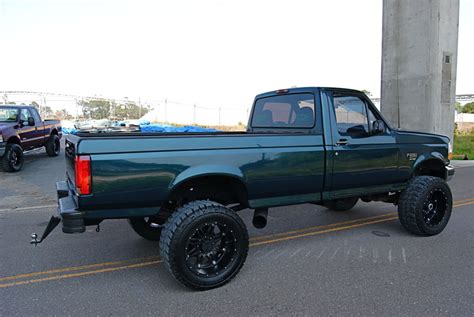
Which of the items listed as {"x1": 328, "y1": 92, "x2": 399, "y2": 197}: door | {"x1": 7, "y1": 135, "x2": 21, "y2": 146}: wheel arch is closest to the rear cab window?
{"x1": 328, "y1": 92, "x2": 399, "y2": 197}: door

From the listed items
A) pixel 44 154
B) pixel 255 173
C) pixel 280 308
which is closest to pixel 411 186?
pixel 255 173

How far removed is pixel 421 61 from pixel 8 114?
45.2 ft

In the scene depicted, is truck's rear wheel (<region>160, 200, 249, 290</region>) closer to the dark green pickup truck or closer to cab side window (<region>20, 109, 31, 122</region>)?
the dark green pickup truck

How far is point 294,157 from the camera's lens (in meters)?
4.09

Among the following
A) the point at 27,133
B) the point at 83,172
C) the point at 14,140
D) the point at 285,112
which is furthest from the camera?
the point at 27,133

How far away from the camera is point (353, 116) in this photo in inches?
197

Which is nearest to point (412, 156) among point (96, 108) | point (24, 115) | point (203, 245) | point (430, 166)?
point (430, 166)

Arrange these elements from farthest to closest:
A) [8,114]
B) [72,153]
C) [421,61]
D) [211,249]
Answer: [421,61], [8,114], [211,249], [72,153]

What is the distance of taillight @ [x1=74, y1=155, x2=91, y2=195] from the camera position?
3139 mm

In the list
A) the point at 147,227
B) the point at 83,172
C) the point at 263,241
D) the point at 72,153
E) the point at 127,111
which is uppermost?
the point at 127,111

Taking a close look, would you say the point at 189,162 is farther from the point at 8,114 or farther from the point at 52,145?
the point at 52,145

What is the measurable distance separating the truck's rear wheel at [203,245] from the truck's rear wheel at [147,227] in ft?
4.12

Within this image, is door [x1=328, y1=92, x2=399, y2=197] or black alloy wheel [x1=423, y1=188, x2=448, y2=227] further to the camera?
black alloy wheel [x1=423, y1=188, x2=448, y2=227]

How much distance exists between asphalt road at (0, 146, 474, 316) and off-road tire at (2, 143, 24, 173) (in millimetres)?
5436
